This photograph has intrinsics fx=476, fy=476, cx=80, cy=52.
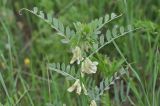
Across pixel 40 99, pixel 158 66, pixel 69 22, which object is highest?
pixel 69 22

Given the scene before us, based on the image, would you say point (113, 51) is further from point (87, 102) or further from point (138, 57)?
point (87, 102)

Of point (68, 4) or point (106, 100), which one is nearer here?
point (106, 100)

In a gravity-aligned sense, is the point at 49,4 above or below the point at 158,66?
above

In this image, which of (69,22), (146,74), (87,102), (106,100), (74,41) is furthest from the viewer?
(69,22)

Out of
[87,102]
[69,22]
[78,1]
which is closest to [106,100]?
[87,102]

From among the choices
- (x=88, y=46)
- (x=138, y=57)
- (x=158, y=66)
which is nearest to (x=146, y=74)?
(x=138, y=57)

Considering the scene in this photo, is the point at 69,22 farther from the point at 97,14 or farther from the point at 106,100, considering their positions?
the point at 106,100

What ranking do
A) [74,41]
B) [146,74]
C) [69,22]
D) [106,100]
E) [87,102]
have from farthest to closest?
[69,22] < [146,74] < [106,100] < [87,102] < [74,41]
